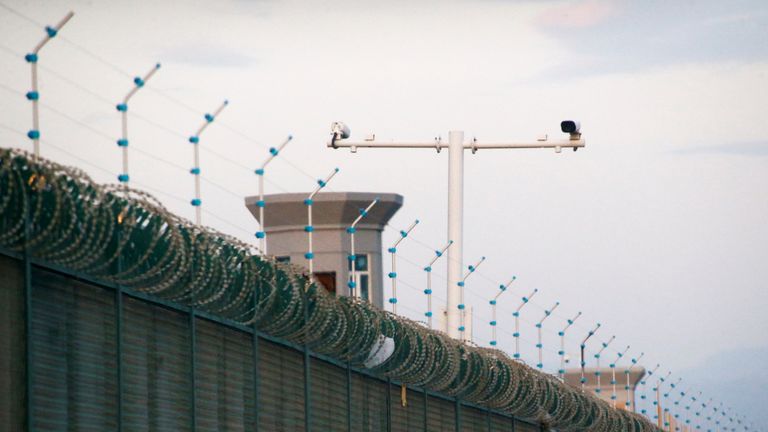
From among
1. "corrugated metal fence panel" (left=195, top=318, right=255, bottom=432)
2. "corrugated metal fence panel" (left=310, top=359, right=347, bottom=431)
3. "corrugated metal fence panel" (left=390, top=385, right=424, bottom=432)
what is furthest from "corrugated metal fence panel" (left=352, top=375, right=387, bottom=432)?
"corrugated metal fence panel" (left=195, top=318, right=255, bottom=432)

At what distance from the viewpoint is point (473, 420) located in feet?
78.4

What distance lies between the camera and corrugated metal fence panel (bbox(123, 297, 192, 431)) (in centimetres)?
1378

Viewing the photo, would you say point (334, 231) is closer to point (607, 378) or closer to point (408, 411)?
point (408, 411)

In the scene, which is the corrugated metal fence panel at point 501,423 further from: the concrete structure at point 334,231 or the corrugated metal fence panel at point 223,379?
the concrete structure at point 334,231

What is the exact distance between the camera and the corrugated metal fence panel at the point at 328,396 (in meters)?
18.2

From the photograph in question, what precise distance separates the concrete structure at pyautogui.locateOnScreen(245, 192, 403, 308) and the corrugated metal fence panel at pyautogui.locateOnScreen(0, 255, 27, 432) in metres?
23.7

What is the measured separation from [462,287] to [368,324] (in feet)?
28.5

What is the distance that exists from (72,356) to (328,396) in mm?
6108

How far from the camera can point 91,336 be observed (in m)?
13.2

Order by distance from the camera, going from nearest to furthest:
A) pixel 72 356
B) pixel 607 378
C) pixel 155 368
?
pixel 72 356
pixel 155 368
pixel 607 378

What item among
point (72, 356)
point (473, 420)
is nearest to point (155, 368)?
point (72, 356)

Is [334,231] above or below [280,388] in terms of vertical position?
above

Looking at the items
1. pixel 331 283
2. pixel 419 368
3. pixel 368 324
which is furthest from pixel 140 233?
pixel 331 283

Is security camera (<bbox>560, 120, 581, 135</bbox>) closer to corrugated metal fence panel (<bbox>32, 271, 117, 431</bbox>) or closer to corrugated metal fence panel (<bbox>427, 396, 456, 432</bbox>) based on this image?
corrugated metal fence panel (<bbox>427, 396, 456, 432</bbox>)
